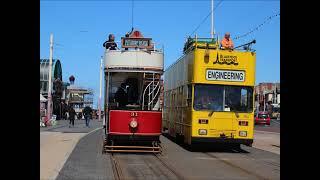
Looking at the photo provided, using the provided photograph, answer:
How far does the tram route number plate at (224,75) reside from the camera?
18953mm

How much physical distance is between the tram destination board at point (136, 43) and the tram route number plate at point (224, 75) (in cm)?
242

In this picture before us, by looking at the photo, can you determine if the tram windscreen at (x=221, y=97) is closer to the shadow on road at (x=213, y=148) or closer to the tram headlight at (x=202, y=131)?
the tram headlight at (x=202, y=131)

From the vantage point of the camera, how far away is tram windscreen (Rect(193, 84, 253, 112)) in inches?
746

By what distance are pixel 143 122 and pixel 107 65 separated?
2.64m

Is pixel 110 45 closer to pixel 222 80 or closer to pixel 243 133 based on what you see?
pixel 222 80

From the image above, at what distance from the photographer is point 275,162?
54.3 feet

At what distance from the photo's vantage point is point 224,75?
1903 centimetres

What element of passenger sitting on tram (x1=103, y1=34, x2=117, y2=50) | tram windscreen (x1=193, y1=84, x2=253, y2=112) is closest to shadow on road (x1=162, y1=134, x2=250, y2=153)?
tram windscreen (x1=193, y1=84, x2=253, y2=112)

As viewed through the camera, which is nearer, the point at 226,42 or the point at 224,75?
the point at 224,75

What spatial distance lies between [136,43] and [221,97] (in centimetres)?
370

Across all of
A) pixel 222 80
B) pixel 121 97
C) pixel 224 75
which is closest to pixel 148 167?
pixel 121 97

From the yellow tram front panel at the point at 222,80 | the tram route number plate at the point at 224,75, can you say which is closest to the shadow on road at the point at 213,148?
the yellow tram front panel at the point at 222,80
